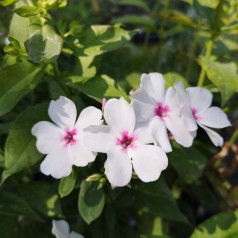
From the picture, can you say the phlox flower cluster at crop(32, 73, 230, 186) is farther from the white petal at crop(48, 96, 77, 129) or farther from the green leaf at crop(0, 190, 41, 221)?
the green leaf at crop(0, 190, 41, 221)

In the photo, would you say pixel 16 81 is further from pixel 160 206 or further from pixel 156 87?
pixel 160 206

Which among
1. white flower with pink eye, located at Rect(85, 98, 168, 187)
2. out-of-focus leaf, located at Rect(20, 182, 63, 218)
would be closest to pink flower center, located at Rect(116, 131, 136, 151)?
A: white flower with pink eye, located at Rect(85, 98, 168, 187)

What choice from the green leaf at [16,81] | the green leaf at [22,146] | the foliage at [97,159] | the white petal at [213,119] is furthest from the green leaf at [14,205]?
the white petal at [213,119]

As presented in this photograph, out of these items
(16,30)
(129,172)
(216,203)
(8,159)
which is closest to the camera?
(129,172)

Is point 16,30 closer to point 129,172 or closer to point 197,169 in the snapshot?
point 129,172

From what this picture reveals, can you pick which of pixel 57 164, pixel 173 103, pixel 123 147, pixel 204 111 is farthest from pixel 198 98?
pixel 57 164

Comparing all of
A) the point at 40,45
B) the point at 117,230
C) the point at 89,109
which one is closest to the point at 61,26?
the point at 40,45

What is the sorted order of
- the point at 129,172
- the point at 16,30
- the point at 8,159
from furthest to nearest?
1. the point at 16,30
2. the point at 8,159
3. the point at 129,172

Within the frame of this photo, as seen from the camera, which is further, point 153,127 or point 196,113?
point 196,113
